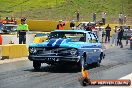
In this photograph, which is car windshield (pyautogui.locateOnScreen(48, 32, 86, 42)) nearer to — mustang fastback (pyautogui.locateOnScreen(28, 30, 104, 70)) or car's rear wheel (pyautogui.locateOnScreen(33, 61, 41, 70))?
mustang fastback (pyautogui.locateOnScreen(28, 30, 104, 70))

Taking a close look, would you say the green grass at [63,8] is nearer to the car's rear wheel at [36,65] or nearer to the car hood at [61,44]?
the car's rear wheel at [36,65]

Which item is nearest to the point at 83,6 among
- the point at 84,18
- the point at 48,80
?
the point at 84,18

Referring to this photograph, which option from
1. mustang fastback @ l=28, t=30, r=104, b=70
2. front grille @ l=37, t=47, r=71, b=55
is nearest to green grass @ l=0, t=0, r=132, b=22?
mustang fastback @ l=28, t=30, r=104, b=70

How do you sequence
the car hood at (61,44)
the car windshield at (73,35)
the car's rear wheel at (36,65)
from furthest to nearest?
the car windshield at (73,35), the car's rear wheel at (36,65), the car hood at (61,44)

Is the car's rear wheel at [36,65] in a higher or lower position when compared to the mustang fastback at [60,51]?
lower

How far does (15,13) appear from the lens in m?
70.7

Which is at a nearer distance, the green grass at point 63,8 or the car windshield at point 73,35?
the car windshield at point 73,35

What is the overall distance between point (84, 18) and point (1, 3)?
16.3 metres

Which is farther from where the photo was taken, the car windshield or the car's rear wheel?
the car windshield

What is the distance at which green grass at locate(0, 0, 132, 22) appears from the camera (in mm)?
68312

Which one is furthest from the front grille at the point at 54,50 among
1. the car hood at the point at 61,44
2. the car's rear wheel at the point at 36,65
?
the car's rear wheel at the point at 36,65

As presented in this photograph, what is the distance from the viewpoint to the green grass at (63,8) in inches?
2689

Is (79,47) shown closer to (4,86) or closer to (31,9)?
(4,86)

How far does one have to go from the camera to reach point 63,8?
232 feet
